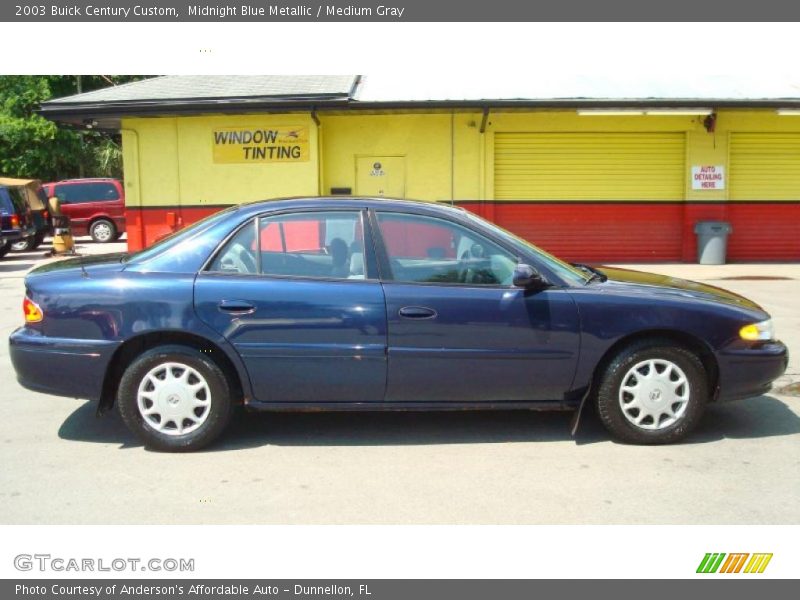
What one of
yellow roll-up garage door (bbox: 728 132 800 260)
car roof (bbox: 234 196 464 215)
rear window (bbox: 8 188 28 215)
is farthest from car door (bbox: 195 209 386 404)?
rear window (bbox: 8 188 28 215)

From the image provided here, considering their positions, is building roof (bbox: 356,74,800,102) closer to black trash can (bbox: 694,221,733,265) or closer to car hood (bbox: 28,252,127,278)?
black trash can (bbox: 694,221,733,265)

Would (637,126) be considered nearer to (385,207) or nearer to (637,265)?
(637,265)

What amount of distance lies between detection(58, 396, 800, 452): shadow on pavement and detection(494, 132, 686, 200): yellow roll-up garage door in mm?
10029

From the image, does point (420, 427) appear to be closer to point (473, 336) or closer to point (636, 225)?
point (473, 336)

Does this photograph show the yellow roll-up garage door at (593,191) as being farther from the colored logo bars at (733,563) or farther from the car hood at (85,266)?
the colored logo bars at (733,563)

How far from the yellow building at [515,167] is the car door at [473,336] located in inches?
418

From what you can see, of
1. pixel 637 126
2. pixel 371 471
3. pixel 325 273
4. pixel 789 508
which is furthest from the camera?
pixel 637 126

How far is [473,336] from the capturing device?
16.0 feet

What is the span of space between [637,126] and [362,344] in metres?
12.1

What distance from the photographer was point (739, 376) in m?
5.03

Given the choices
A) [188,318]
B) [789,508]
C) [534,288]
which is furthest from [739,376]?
[188,318]

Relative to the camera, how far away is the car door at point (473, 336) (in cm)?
486

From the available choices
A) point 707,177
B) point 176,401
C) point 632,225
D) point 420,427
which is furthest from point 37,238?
point 420,427

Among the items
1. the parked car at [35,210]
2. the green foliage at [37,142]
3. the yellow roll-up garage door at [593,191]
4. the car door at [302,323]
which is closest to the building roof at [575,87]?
the yellow roll-up garage door at [593,191]
